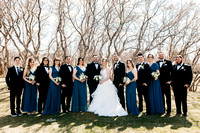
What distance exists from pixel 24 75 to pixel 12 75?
16.0 inches

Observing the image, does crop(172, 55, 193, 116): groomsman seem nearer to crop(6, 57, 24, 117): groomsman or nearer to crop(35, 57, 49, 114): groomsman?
crop(35, 57, 49, 114): groomsman

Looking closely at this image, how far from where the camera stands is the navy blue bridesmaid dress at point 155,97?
5.89 m

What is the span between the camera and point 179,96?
5797 millimetres

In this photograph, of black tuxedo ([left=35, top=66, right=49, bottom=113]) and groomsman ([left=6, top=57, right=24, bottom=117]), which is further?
black tuxedo ([left=35, top=66, right=49, bottom=113])

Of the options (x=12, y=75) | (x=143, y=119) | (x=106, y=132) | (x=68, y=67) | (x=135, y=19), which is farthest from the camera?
(x=135, y=19)

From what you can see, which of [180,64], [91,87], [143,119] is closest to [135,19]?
[180,64]

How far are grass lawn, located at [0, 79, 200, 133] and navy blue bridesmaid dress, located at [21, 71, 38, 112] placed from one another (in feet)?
1.05

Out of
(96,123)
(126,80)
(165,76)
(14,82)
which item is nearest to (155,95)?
(165,76)

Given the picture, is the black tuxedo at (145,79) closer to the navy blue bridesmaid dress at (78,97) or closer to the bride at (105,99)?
the bride at (105,99)

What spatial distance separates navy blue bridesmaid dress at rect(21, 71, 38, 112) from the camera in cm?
590

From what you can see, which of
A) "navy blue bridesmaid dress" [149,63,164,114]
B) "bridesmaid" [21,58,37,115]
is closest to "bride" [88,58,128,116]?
"navy blue bridesmaid dress" [149,63,164,114]

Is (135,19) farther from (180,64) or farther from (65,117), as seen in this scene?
(65,117)

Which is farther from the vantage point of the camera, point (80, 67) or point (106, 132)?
point (80, 67)

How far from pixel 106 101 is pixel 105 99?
9 centimetres
